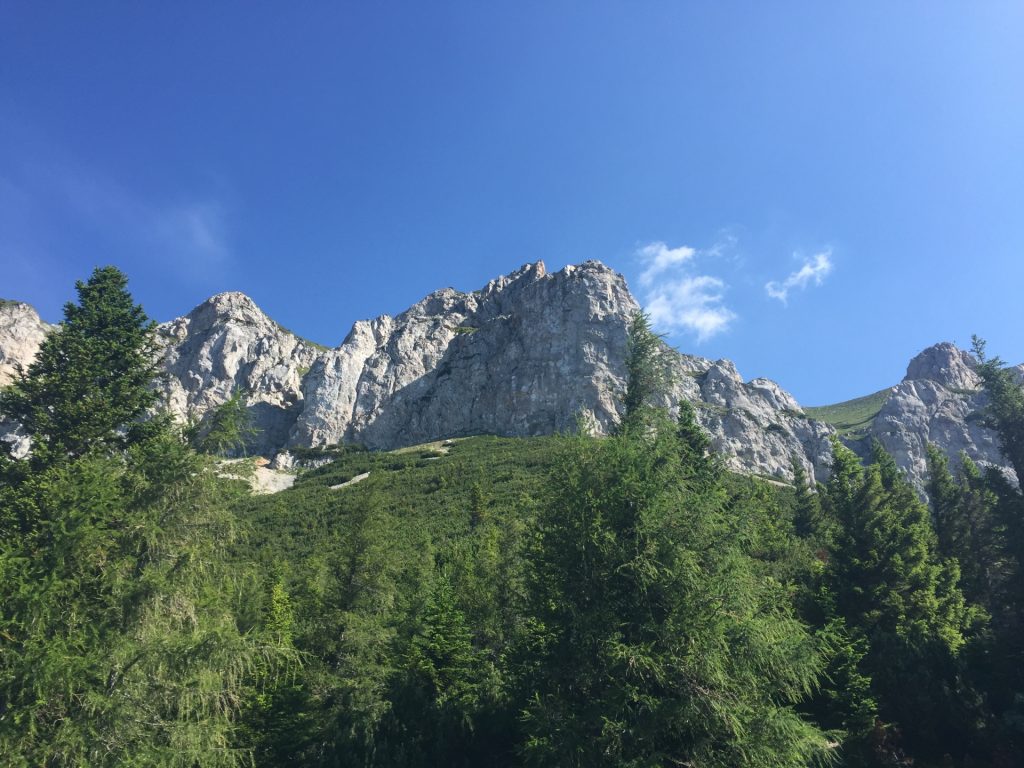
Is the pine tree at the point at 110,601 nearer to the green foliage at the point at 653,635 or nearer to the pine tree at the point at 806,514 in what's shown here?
the green foliage at the point at 653,635

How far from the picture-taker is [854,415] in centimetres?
18225

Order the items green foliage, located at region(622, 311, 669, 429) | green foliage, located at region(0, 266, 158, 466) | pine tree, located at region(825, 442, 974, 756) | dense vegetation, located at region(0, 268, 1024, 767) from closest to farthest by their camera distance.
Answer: dense vegetation, located at region(0, 268, 1024, 767)
green foliage, located at region(0, 266, 158, 466)
green foliage, located at region(622, 311, 669, 429)
pine tree, located at region(825, 442, 974, 756)

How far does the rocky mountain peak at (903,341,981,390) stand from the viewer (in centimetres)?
15312

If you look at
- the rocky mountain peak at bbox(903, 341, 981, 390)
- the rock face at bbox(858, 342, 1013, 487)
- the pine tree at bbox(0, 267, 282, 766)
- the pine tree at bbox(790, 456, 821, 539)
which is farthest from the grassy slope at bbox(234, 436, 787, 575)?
the rocky mountain peak at bbox(903, 341, 981, 390)

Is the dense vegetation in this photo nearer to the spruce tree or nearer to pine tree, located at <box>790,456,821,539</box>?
the spruce tree

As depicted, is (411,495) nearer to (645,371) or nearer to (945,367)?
(645,371)

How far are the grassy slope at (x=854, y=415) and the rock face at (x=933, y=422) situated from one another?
1387cm

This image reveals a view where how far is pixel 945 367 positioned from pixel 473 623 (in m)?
189

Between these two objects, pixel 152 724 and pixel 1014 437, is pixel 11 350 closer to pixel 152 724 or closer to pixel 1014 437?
pixel 152 724

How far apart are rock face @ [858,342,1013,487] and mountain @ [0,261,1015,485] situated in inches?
15.5

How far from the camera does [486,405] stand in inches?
5335

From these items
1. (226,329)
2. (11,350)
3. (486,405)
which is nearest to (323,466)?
(486,405)

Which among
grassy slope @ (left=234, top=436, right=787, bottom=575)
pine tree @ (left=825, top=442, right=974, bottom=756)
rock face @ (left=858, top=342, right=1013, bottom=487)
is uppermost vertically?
rock face @ (left=858, top=342, right=1013, bottom=487)

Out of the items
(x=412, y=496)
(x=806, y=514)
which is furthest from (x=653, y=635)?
(x=412, y=496)
